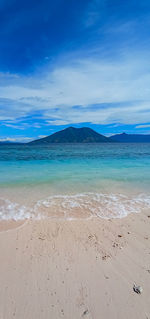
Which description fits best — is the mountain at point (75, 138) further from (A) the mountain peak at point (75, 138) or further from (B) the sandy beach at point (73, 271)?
(B) the sandy beach at point (73, 271)

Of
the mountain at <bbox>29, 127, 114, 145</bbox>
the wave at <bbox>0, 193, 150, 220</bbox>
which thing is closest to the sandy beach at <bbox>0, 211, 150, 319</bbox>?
the wave at <bbox>0, 193, 150, 220</bbox>

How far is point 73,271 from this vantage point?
3.00m

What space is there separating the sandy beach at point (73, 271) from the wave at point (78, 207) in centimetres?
63

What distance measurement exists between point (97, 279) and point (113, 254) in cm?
82

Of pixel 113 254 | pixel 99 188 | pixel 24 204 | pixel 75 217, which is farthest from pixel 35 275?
pixel 99 188

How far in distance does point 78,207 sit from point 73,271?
2.93m

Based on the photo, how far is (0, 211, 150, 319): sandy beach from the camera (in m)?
2.38

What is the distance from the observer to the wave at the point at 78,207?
529 cm

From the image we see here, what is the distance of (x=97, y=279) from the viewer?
9.30 feet

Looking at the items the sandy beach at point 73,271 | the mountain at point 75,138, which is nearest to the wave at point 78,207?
the sandy beach at point 73,271

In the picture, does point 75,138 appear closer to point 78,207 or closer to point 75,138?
point 75,138

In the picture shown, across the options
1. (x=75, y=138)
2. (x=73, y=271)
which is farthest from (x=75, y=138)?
(x=73, y=271)

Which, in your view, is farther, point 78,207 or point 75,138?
point 75,138

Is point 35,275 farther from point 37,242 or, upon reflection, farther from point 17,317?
point 37,242
